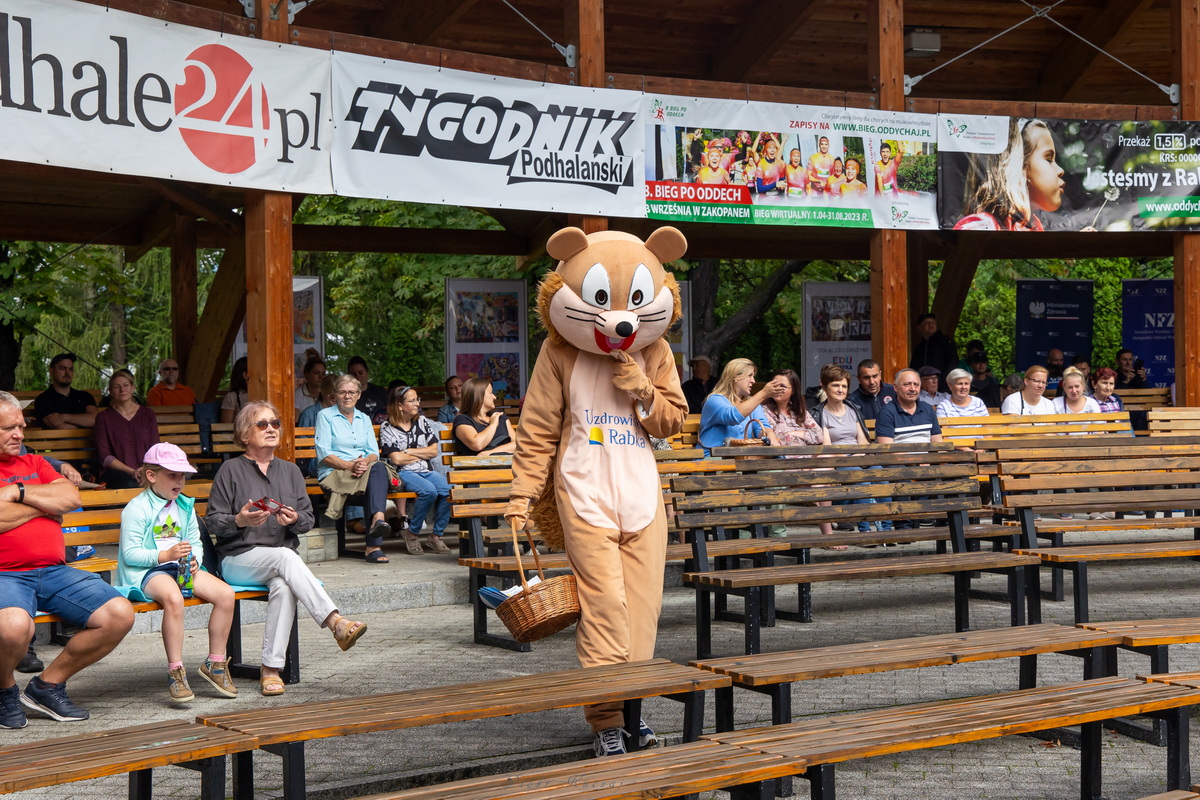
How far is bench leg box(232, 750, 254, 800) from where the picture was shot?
12.3ft

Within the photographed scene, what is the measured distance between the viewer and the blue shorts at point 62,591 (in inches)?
213

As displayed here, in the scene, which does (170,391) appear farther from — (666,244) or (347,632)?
(666,244)

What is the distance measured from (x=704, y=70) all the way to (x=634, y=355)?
37.8 ft

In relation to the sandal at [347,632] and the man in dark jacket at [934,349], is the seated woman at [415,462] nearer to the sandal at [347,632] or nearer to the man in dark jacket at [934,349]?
the sandal at [347,632]

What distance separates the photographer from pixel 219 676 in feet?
19.0

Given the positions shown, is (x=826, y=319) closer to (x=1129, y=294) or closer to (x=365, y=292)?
(x=1129, y=294)

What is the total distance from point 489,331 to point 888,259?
4.73 metres

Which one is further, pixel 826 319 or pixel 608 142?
pixel 826 319

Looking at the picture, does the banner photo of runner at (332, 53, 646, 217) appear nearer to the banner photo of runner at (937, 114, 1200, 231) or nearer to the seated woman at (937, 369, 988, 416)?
the seated woman at (937, 369, 988, 416)

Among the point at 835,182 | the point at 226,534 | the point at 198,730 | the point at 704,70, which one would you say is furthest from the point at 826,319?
the point at 198,730

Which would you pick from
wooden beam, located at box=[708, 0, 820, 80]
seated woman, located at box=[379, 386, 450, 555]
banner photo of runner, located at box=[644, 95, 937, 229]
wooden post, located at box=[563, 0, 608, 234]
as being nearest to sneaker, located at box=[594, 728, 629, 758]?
seated woman, located at box=[379, 386, 450, 555]

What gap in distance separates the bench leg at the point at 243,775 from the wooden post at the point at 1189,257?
11453mm

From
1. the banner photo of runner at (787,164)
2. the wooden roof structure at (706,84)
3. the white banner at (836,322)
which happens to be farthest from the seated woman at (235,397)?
the white banner at (836,322)

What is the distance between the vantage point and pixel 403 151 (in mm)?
9734
